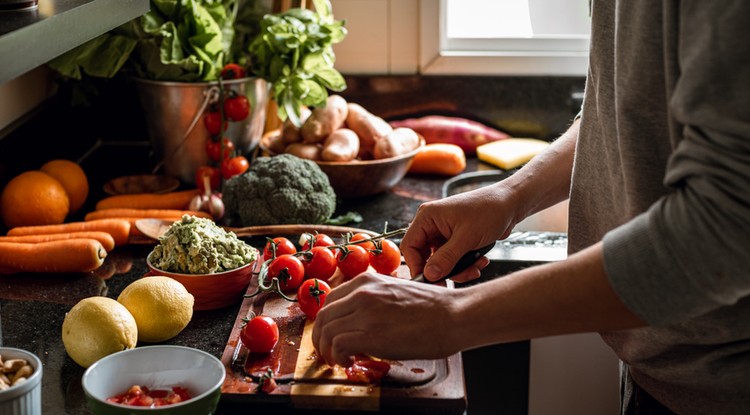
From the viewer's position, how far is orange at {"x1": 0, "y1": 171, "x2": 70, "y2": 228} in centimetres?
179

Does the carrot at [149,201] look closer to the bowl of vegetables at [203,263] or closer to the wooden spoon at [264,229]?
the wooden spoon at [264,229]

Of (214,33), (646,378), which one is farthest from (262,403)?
(214,33)

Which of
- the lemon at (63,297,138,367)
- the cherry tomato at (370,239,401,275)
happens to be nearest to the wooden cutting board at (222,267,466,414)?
the lemon at (63,297,138,367)

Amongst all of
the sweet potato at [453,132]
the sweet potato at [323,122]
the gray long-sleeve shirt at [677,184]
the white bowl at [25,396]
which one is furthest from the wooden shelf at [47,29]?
the sweet potato at [453,132]

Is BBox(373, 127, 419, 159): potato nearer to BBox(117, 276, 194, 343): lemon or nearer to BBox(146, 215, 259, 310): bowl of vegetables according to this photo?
BBox(146, 215, 259, 310): bowl of vegetables

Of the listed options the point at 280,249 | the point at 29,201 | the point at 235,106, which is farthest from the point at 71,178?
the point at 280,249

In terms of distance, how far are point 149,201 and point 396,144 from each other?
1.90ft

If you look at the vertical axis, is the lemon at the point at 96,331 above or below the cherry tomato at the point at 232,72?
below

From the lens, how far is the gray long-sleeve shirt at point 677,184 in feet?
2.77

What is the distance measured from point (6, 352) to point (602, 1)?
0.88 meters

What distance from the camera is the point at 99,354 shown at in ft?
4.04

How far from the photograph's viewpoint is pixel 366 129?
2.08 meters

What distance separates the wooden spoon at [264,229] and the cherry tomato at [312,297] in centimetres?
39

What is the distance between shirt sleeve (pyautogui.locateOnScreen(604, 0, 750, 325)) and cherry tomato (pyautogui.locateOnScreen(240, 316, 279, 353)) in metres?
0.53
